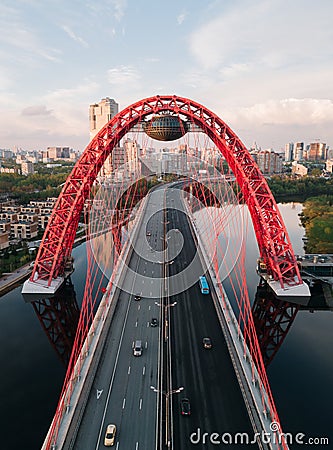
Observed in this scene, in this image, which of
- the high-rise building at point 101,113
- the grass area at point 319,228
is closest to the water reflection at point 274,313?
the grass area at point 319,228

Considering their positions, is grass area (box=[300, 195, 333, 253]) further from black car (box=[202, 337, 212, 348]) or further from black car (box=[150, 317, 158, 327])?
black car (box=[150, 317, 158, 327])

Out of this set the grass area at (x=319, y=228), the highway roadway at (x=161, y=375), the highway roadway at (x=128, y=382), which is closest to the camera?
the highway roadway at (x=128, y=382)

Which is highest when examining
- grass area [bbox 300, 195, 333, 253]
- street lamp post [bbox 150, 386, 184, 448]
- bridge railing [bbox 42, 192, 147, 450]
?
grass area [bbox 300, 195, 333, 253]

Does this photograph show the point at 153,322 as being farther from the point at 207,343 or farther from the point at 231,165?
the point at 231,165

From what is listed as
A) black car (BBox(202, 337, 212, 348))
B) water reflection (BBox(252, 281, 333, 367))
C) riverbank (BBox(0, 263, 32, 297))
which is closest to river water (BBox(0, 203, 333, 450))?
water reflection (BBox(252, 281, 333, 367))

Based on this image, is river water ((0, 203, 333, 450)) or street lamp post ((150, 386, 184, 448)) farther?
river water ((0, 203, 333, 450))

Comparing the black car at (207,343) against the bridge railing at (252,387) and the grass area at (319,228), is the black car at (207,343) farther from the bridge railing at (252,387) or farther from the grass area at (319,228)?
the grass area at (319,228)

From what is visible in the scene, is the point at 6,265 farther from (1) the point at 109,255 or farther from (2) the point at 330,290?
(2) the point at 330,290
